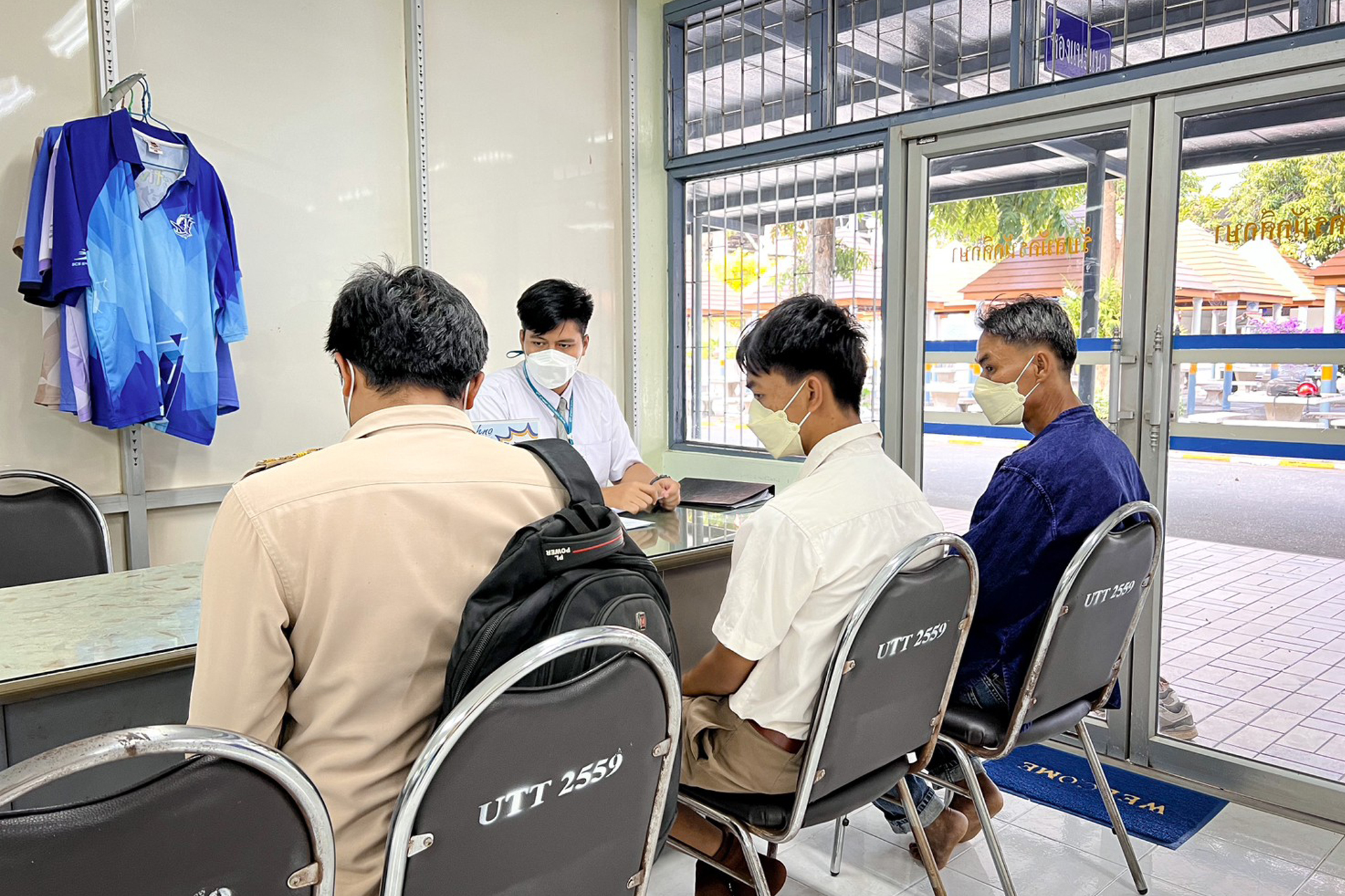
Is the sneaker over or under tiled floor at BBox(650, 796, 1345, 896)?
over

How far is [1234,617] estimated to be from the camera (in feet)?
9.95

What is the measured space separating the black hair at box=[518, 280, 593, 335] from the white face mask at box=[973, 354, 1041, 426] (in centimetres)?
113

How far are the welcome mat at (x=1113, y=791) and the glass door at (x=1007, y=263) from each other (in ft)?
0.53

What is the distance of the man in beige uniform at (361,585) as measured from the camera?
3.34 ft

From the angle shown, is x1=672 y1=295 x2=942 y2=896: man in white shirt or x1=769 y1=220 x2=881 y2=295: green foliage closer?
x1=672 y1=295 x2=942 y2=896: man in white shirt

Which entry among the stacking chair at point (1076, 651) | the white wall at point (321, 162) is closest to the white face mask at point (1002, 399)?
the stacking chair at point (1076, 651)

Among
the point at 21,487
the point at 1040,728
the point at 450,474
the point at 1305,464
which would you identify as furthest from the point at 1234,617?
the point at 21,487

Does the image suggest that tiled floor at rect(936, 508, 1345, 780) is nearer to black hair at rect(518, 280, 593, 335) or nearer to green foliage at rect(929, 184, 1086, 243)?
green foliage at rect(929, 184, 1086, 243)

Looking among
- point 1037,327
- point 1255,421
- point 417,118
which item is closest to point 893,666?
point 1037,327

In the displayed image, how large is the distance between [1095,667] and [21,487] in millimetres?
2822

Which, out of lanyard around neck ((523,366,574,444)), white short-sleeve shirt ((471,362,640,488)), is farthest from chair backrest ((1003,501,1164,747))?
lanyard around neck ((523,366,574,444))

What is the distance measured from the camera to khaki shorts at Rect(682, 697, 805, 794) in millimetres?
1533

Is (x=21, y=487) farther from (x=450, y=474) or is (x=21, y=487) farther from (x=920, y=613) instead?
(x=920, y=613)

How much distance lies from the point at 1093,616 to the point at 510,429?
1.66m
